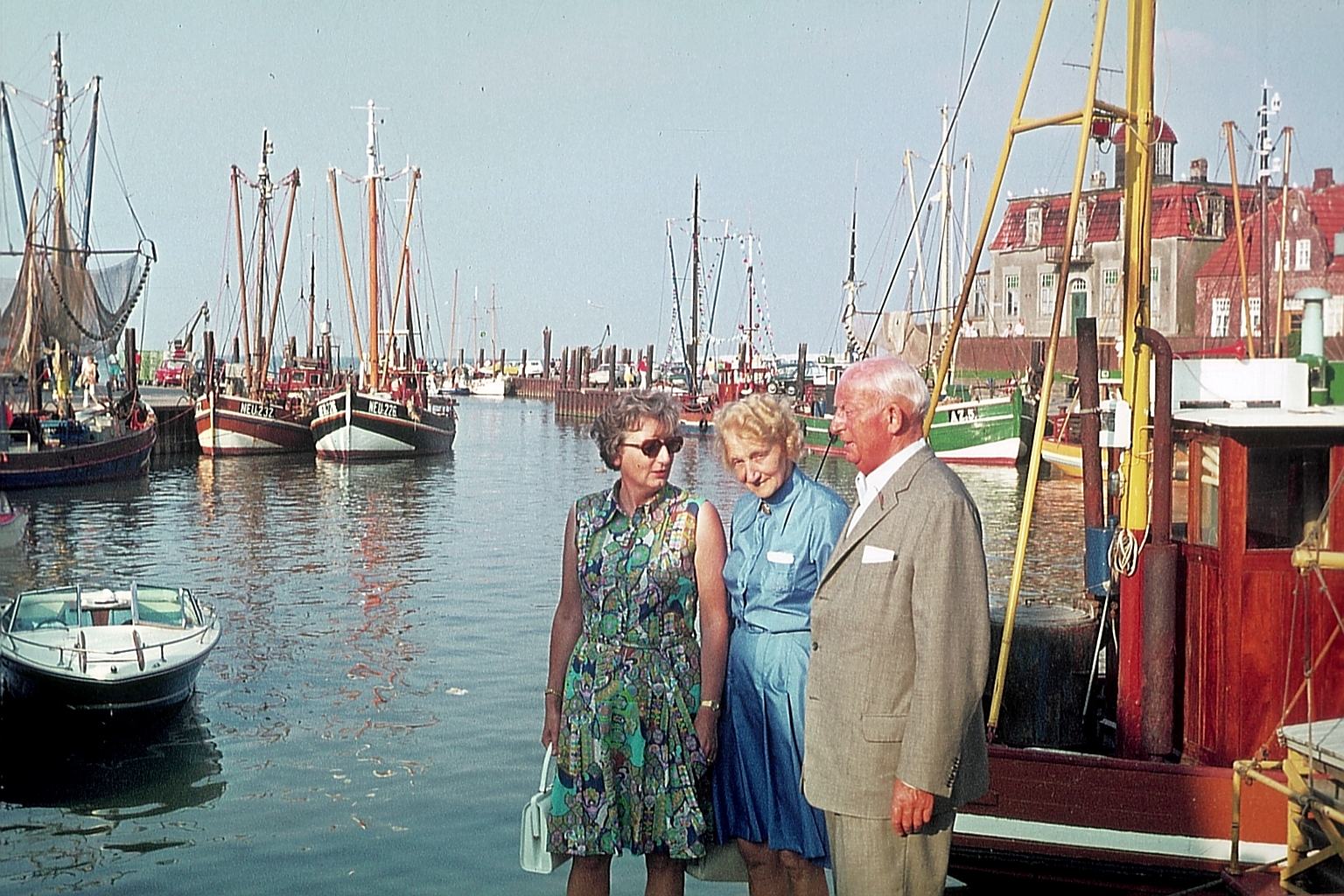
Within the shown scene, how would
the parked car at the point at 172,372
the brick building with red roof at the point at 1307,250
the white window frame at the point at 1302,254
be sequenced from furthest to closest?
the parked car at the point at 172,372, the white window frame at the point at 1302,254, the brick building with red roof at the point at 1307,250

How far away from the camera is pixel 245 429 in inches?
1626

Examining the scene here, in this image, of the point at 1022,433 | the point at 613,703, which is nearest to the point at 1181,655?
the point at 613,703

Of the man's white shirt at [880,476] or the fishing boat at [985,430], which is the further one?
the fishing boat at [985,430]

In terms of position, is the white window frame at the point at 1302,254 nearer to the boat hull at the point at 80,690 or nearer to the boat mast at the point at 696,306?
the boat hull at the point at 80,690

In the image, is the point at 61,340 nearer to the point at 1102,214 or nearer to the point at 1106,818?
the point at 1106,818

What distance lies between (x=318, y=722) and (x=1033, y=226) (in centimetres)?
4102

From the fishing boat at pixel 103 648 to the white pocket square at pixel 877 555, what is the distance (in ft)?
23.2

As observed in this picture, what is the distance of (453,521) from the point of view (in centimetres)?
2502

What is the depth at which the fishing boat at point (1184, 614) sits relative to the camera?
5.22 m

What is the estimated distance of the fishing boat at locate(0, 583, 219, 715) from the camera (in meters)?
9.16

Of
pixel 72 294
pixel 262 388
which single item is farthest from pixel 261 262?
pixel 72 294

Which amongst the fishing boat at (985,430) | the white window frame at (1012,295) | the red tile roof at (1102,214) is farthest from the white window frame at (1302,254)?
the white window frame at (1012,295)

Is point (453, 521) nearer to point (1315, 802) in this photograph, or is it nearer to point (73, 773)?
point (73, 773)

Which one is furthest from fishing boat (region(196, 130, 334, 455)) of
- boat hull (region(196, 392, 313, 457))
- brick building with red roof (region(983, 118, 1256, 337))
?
brick building with red roof (region(983, 118, 1256, 337))
